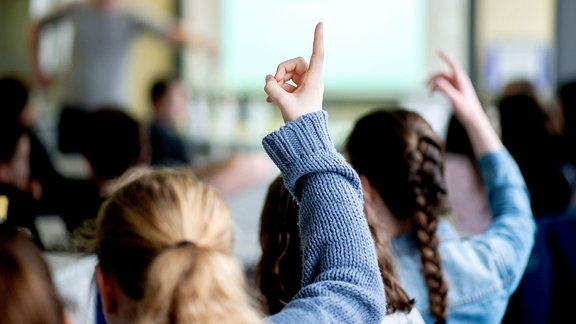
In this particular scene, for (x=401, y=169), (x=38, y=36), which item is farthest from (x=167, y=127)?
(x=401, y=169)

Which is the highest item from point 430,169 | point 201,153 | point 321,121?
point 321,121

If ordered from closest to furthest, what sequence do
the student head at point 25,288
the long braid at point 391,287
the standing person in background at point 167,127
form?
the student head at point 25,288
the long braid at point 391,287
the standing person in background at point 167,127

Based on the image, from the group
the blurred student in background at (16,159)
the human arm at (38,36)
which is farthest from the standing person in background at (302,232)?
the human arm at (38,36)

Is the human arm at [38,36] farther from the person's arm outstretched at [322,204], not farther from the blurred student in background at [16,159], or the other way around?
the person's arm outstretched at [322,204]

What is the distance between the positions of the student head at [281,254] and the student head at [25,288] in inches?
23.8

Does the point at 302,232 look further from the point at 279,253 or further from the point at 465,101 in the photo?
the point at 465,101

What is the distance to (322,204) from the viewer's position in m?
1.01

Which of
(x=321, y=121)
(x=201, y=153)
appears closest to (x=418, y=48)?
(x=201, y=153)

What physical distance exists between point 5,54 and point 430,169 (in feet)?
20.4

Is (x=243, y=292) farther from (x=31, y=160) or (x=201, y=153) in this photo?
(x=201, y=153)

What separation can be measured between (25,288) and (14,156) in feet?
6.38

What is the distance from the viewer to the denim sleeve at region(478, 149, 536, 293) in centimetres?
156

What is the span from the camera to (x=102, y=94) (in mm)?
5012

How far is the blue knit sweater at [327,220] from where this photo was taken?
0.97 m
